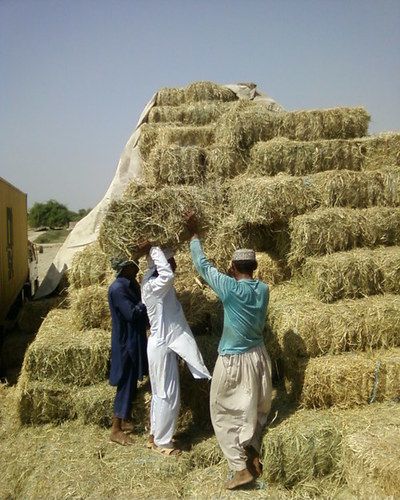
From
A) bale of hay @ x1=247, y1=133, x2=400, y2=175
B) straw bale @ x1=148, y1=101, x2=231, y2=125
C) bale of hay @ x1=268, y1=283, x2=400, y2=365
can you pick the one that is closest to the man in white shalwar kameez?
bale of hay @ x1=268, y1=283, x2=400, y2=365

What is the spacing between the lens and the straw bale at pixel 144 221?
573 cm

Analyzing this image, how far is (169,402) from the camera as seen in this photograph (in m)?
5.46

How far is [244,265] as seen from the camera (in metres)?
5.07

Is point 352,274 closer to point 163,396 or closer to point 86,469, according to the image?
point 163,396

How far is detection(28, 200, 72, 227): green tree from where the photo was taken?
5859cm

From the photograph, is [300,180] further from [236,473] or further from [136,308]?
[236,473]

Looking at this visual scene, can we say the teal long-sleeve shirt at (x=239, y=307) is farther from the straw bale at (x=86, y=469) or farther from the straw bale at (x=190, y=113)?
the straw bale at (x=190, y=113)

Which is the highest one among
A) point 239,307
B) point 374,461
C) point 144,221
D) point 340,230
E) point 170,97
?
point 170,97

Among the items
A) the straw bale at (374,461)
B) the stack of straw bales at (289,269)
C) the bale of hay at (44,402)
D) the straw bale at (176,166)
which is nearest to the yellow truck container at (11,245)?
the stack of straw bales at (289,269)

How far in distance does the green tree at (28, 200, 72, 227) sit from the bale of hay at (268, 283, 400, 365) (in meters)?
55.1

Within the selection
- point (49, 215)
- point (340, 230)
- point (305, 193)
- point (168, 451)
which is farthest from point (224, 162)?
point (49, 215)

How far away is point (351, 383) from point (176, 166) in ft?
13.5

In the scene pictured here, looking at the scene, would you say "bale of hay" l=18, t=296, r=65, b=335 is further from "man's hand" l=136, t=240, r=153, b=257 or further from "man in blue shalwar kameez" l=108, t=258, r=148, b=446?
"man's hand" l=136, t=240, r=153, b=257

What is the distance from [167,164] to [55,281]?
14.5 feet
